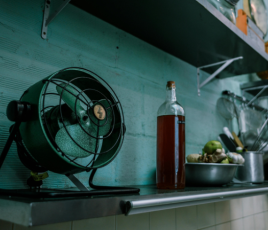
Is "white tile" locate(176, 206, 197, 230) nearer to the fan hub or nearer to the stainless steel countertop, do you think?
the stainless steel countertop

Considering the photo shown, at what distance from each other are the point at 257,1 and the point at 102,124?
1947mm

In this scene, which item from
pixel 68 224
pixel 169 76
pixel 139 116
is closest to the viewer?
pixel 68 224

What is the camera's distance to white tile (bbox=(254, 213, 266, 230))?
2094mm

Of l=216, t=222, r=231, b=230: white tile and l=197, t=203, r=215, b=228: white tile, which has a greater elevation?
l=197, t=203, r=215, b=228: white tile

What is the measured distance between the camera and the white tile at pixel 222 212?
5.57ft

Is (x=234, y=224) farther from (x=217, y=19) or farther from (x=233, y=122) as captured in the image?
(x=217, y=19)

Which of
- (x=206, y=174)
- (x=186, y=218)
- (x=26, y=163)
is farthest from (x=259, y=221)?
(x=26, y=163)

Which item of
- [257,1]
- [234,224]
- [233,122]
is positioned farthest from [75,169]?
[257,1]

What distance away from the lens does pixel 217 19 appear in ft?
3.95

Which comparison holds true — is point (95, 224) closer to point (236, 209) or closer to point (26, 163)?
point (26, 163)

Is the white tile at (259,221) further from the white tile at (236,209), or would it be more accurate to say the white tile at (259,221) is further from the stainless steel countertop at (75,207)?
the stainless steel countertop at (75,207)

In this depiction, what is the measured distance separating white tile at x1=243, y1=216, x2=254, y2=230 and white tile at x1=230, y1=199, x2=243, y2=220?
8 centimetres

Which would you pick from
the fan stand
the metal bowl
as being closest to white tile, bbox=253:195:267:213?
the metal bowl

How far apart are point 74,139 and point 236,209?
5.40 feet
